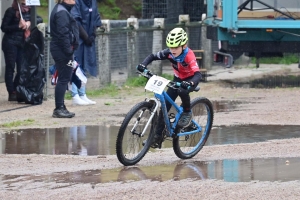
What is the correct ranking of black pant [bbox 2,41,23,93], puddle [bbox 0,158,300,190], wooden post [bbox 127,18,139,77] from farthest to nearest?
1. wooden post [bbox 127,18,139,77]
2. black pant [bbox 2,41,23,93]
3. puddle [bbox 0,158,300,190]

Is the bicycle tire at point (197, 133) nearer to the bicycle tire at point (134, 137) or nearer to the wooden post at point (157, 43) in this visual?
the bicycle tire at point (134, 137)

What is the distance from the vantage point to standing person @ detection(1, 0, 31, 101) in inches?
523

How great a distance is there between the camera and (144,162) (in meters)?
8.56

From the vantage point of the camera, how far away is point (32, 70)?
522 inches

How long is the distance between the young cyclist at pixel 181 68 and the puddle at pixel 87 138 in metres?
1.04

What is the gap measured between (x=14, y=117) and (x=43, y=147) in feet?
8.16

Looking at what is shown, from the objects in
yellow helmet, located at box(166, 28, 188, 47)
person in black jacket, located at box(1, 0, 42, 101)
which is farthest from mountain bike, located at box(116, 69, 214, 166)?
person in black jacket, located at box(1, 0, 42, 101)

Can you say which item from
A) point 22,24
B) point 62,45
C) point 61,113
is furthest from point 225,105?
point 22,24

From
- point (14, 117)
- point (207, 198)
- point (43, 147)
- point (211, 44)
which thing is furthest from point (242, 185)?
point (211, 44)

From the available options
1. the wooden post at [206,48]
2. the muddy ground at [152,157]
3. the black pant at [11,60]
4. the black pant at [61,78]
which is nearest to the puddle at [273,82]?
the muddy ground at [152,157]

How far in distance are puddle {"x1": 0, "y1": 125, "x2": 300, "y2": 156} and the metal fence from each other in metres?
4.09

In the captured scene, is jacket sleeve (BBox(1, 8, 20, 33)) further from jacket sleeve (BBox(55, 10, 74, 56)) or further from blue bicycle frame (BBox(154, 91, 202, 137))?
blue bicycle frame (BBox(154, 91, 202, 137))

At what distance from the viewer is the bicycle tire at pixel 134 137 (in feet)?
26.2

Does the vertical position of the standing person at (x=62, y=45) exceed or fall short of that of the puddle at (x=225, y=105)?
it exceeds it
